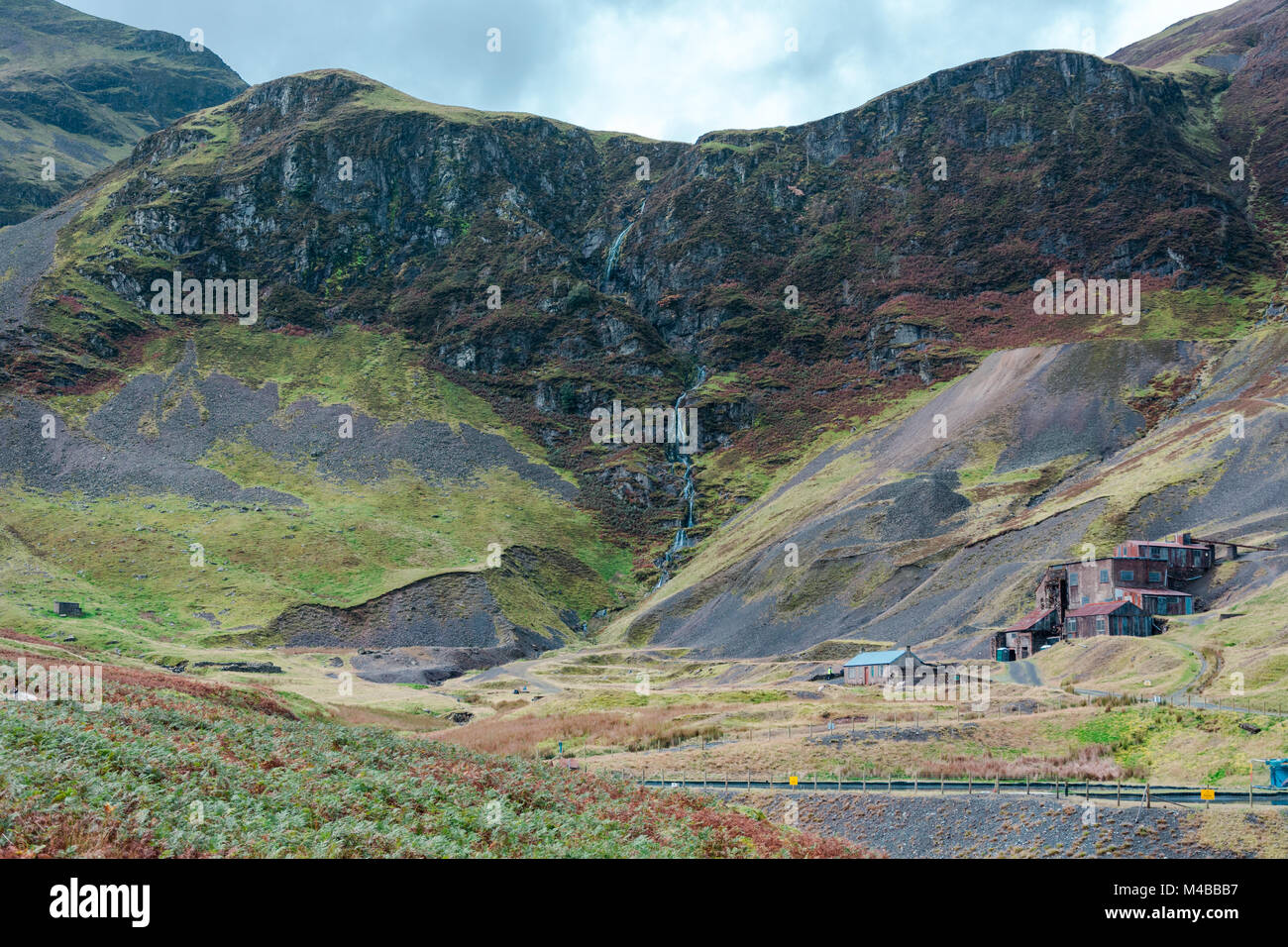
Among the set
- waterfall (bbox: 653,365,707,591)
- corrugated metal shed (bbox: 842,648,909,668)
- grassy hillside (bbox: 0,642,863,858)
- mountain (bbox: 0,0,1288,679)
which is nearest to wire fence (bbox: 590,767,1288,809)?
grassy hillside (bbox: 0,642,863,858)

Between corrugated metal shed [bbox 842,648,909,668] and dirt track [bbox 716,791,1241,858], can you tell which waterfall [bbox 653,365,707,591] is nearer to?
corrugated metal shed [bbox 842,648,909,668]

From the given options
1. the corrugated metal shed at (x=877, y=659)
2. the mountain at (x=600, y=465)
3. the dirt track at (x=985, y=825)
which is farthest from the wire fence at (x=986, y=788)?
the mountain at (x=600, y=465)

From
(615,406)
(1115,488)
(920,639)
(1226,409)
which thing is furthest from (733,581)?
(615,406)

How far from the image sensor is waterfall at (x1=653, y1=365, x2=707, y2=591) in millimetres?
147625

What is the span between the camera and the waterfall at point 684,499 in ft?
484

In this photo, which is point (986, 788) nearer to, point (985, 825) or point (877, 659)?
point (985, 825)

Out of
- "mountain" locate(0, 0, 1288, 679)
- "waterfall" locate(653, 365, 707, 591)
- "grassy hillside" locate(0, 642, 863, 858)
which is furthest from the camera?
"waterfall" locate(653, 365, 707, 591)

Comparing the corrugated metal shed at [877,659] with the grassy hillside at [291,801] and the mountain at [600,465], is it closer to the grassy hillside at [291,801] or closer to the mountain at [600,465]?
the mountain at [600,465]

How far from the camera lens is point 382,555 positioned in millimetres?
128125

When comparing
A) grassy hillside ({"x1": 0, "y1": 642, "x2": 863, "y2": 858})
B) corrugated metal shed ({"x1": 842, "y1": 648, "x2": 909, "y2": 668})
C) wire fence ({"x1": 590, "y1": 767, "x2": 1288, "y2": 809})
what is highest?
grassy hillside ({"x1": 0, "y1": 642, "x2": 863, "y2": 858})
